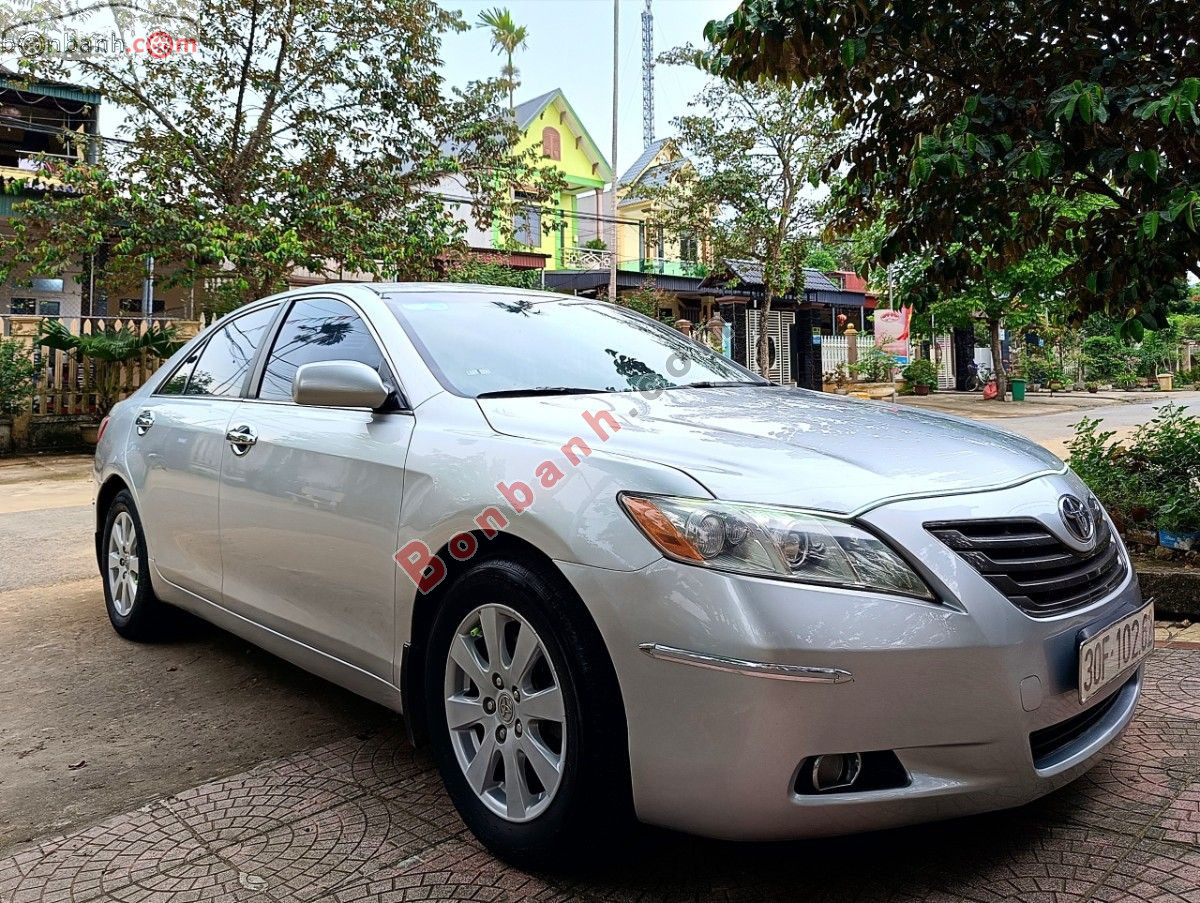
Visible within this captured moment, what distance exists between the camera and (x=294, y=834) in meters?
2.45

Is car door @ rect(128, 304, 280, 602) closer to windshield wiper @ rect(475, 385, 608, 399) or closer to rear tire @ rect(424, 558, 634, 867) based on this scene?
windshield wiper @ rect(475, 385, 608, 399)

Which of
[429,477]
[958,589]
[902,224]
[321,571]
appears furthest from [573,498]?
[902,224]

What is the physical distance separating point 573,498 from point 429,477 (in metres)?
0.53

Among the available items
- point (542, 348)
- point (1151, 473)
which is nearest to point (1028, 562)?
point (542, 348)

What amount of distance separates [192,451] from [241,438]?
0.44 meters

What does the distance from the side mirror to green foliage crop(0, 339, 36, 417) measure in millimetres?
11712

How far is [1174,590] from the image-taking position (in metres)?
4.17

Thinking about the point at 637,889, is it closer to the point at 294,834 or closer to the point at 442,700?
the point at 442,700

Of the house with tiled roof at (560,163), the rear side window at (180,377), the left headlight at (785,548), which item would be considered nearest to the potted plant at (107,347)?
the rear side window at (180,377)

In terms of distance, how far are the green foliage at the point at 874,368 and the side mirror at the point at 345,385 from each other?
24413mm

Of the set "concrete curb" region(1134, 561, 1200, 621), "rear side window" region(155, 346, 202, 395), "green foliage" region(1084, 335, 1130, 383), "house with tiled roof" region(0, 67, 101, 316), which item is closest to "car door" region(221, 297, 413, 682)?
"rear side window" region(155, 346, 202, 395)

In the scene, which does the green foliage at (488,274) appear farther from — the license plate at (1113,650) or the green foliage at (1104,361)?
the green foliage at (1104,361)

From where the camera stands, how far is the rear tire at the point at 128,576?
13.3ft

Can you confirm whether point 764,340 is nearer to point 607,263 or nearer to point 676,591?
point 607,263
